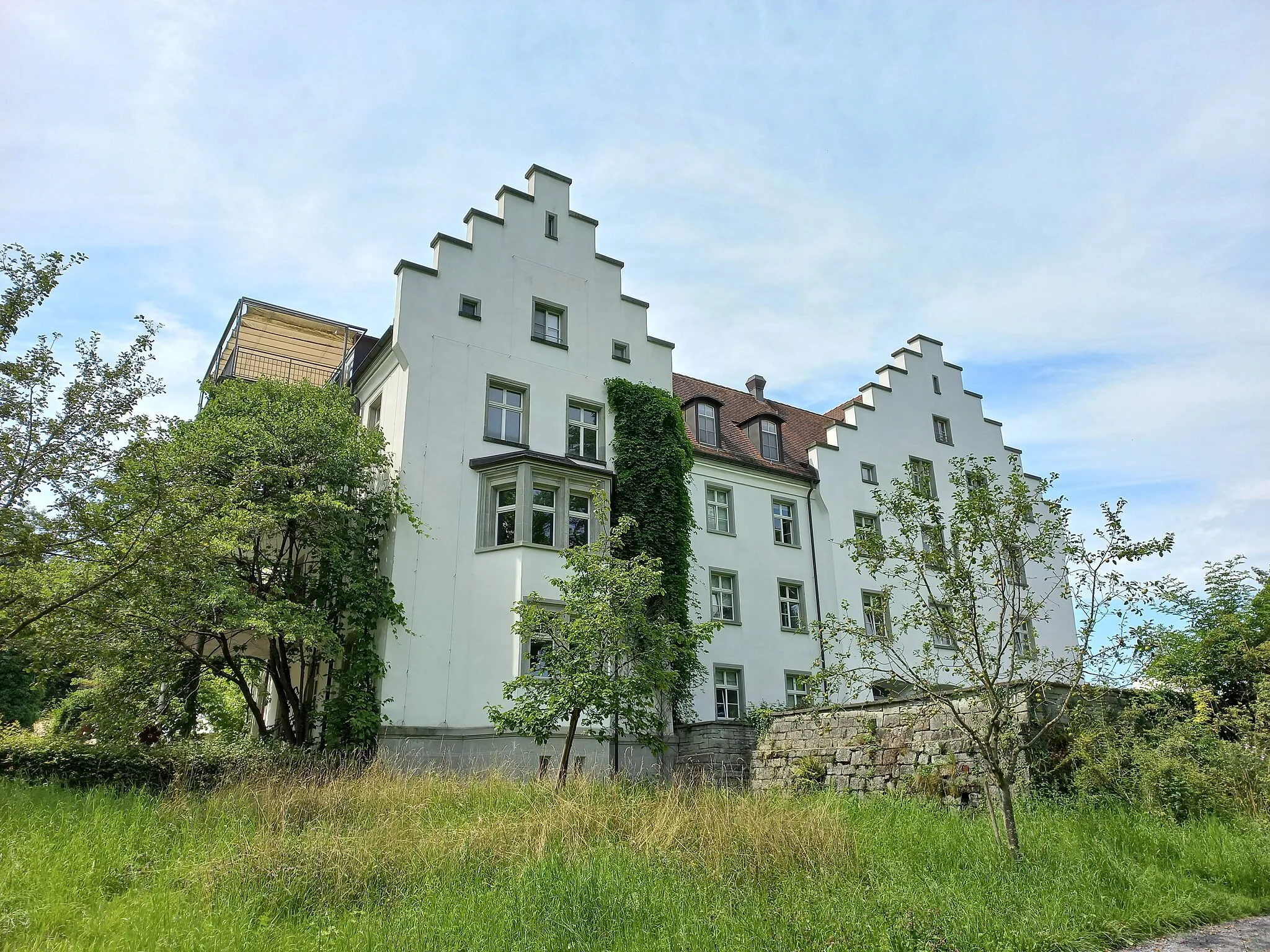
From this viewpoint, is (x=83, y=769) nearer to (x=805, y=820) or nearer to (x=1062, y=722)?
(x=805, y=820)

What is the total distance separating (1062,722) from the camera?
38.3 feet

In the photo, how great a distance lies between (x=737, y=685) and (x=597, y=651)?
391 inches

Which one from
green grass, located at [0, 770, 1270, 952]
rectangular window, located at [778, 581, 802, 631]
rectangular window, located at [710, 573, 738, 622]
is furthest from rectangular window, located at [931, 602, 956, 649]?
rectangular window, located at [778, 581, 802, 631]

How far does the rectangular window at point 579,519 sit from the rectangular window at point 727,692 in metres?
5.91

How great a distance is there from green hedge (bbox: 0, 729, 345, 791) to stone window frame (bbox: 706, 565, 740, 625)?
37.1ft

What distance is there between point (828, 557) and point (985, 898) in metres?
18.1

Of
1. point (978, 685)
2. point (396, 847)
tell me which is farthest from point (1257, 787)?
point (396, 847)

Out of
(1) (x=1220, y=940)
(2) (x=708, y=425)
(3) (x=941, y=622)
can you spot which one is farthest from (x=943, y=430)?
(1) (x=1220, y=940)

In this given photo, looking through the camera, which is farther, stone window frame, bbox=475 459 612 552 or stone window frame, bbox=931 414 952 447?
stone window frame, bbox=931 414 952 447

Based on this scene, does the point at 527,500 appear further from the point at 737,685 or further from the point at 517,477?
the point at 737,685

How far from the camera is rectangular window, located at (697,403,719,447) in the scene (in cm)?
2552

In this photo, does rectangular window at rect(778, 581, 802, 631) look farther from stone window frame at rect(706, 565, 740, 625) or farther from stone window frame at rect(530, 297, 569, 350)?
stone window frame at rect(530, 297, 569, 350)

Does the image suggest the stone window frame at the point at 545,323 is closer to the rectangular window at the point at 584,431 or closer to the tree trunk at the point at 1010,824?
the rectangular window at the point at 584,431

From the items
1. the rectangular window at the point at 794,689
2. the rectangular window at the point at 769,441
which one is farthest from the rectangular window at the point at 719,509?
the rectangular window at the point at 794,689
